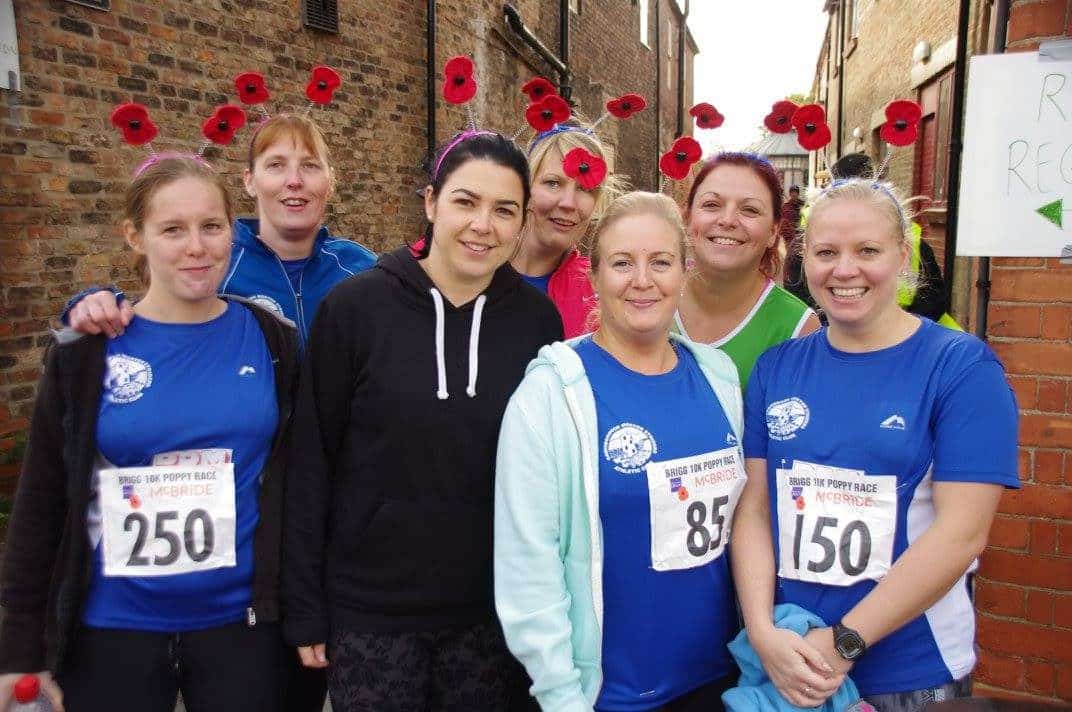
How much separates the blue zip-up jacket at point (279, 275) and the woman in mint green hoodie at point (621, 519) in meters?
1.22

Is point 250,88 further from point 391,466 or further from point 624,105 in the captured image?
point 391,466

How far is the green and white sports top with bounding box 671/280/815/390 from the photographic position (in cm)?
246

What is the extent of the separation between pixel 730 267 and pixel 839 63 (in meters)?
14.7

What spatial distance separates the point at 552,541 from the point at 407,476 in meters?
0.42

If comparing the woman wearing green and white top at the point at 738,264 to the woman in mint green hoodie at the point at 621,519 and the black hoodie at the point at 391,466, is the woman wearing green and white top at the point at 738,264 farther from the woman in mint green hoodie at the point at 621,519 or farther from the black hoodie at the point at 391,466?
the black hoodie at the point at 391,466

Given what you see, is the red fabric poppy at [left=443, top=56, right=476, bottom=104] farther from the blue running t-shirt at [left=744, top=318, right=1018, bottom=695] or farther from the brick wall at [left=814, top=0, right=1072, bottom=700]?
the brick wall at [left=814, top=0, right=1072, bottom=700]

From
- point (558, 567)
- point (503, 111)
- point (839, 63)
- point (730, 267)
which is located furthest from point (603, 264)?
point (839, 63)

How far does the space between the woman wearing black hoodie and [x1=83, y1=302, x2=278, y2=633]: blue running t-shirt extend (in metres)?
0.13

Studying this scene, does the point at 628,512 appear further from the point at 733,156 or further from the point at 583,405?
the point at 733,156

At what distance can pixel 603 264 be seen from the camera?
2.09 m

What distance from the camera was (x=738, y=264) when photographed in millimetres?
2547

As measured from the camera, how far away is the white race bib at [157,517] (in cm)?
201

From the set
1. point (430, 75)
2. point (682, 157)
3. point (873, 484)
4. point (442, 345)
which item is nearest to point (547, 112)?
point (682, 157)

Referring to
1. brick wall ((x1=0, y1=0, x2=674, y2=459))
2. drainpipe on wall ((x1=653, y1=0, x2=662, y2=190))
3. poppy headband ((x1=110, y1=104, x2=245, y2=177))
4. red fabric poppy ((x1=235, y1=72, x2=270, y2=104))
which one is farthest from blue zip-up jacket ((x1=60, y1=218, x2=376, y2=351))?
drainpipe on wall ((x1=653, y1=0, x2=662, y2=190))
